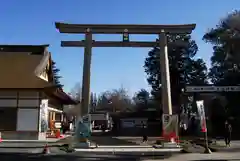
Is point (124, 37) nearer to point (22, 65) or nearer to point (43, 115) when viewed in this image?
point (43, 115)

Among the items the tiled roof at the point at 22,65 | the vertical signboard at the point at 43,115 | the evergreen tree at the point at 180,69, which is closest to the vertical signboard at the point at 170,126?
the tiled roof at the point at 22,65

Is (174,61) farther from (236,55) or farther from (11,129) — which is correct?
(11,129)

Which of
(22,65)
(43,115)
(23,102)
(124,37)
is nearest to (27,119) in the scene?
(23,102)

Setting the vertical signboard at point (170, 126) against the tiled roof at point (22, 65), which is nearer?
the vertical signboard at point (170, 126)

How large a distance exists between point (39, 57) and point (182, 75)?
24.5 metres

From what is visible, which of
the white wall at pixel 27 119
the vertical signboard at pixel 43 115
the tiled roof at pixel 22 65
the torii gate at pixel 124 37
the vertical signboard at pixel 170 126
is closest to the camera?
the vertical signboard at pixel 170 126

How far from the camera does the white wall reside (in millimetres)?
25688

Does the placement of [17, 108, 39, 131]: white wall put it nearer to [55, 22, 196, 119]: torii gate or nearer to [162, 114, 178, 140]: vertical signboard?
[55, 22, 196, 119]: torii gate

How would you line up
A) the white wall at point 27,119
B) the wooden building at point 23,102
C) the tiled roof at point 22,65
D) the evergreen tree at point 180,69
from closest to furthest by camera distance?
1. the wooden building at point 23,102
2. the white wall at point 27,119
3. the tiled roof at point 22,65
4. the evergreen tree at point 180,69

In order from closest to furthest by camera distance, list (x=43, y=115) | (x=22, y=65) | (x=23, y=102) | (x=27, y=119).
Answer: (x=27, y=119) → (x=23, y=102) → (x=43, y=115) → (x=22, y=65)

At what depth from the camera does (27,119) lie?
25859mm

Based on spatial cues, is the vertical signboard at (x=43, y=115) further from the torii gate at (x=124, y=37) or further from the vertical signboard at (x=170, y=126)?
the vertical signboard at (x=170, y=126)

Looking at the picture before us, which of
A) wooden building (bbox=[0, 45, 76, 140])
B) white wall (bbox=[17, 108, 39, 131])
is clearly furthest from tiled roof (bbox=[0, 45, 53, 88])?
white wall (bbox=[17, 108, 39, 131])

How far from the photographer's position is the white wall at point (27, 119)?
1011 inches
